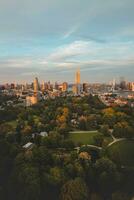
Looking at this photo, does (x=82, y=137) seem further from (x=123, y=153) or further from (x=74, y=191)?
(x=74, y=191)

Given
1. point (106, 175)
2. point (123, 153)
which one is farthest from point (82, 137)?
point (106, 175)

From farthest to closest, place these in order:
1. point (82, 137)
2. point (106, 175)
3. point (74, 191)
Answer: point (82, 137) < point (106, 175) < point (74, 191)

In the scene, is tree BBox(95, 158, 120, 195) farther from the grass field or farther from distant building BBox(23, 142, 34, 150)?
distant building BBox(23, 142, 34, 150)

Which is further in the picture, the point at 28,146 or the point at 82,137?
the point at 82,137

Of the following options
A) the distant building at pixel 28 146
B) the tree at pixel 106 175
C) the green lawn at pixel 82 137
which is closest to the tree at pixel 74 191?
the tree at pixel 106 175

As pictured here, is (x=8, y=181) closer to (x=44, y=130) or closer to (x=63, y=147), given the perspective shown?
(x=63, y=147)

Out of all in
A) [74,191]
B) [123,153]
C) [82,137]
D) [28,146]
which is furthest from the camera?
[82,137]

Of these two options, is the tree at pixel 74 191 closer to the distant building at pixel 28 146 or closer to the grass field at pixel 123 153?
the grass field at pixel 123 153
